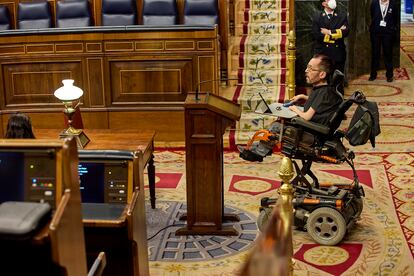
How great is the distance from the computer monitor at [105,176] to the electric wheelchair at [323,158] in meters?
1.48

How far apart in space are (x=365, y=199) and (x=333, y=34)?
11.1 feet

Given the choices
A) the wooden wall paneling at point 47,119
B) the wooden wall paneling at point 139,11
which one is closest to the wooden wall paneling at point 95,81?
the wooden wall paneling at point 47,119

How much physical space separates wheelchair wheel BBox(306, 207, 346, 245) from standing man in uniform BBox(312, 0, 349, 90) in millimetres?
4117

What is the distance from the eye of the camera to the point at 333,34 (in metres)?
9.27

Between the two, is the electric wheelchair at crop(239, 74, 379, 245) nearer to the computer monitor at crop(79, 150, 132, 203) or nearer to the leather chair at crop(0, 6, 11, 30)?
the computer monitor at crop(79, 150, 132, 203)

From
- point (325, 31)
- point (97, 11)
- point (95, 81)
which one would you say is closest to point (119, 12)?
point (97, 11)

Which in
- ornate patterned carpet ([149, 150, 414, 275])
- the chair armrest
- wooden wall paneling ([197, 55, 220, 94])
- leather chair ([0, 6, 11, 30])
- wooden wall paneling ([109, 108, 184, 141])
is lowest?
ornate patterned carpet ([149, 150, 414, 275])

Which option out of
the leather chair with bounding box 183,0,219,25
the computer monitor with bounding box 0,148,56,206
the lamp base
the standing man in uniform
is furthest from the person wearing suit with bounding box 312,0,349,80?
the computer monitor with bounding box 0,148,56,206

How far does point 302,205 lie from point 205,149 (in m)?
0.85

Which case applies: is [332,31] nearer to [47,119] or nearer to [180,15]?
[180,15]

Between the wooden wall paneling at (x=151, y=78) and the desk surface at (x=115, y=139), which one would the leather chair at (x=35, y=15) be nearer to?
the wooden wall paneling at (x=151, y=78)

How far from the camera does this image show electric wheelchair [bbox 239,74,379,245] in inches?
216

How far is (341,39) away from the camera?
30.5ft

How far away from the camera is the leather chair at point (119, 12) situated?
9.70 m
